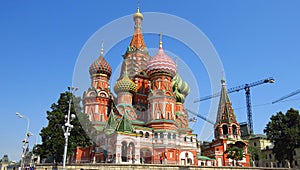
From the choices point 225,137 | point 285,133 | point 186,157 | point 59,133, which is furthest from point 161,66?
point 285,133

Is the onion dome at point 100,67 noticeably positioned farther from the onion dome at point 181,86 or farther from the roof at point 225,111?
the roof at point 225,111

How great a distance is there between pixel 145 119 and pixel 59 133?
56.1ft

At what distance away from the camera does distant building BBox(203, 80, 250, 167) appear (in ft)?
138

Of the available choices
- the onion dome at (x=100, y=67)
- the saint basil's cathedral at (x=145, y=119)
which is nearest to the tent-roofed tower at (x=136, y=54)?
the saint basil's cathedral at (x=145, y=119)

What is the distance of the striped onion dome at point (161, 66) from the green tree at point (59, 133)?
1474 centimetres

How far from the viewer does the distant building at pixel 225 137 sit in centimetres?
4194

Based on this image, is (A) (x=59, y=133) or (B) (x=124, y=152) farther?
(B) (x=124, y=152)

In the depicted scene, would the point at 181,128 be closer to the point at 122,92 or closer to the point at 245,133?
the point at 122,92


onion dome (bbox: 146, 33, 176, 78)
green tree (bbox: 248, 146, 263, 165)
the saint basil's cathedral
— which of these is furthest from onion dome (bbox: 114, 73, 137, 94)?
green tree (bbox: 248, 146, 263, 165)

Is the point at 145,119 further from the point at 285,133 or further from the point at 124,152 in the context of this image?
the point at 285,133

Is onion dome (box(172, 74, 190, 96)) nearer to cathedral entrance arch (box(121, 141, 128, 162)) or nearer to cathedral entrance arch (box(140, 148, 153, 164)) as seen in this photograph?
cathedral entrance arch (box(140, 148, 153, 164))

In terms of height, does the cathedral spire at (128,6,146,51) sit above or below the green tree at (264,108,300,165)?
above

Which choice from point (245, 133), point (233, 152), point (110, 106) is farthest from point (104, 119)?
point (245, 133)

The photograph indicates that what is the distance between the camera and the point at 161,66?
4322cm
